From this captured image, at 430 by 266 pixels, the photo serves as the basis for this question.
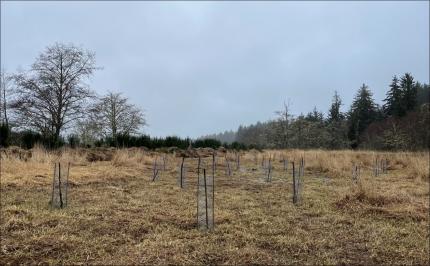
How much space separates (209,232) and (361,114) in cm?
6070

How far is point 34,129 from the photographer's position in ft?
78.8

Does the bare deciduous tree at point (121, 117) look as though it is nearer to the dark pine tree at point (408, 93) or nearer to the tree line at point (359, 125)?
the tree line at point (359, 125)

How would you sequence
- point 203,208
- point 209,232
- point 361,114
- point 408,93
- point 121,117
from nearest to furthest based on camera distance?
point 209,232, point 203,208, point 121,117, point 408,93, point 361,114

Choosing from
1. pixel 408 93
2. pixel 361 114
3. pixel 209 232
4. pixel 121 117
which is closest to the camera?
pixel 209 232

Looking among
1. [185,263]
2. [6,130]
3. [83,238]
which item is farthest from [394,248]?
[6,130]

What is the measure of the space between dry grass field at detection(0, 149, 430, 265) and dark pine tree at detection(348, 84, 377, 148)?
5255 cm

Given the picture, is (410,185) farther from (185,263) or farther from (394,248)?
(185,263)

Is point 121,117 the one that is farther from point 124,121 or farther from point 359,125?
point 359,125

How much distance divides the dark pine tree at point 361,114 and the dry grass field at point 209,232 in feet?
172

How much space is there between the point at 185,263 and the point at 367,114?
62.2 meters

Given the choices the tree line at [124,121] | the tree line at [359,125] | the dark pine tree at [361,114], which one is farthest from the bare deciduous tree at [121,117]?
the dark pine tree at [361,114]

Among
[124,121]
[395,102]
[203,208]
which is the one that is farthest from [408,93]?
[203,208]

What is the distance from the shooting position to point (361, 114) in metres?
62.3

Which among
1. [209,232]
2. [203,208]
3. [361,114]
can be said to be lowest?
[209,232]
